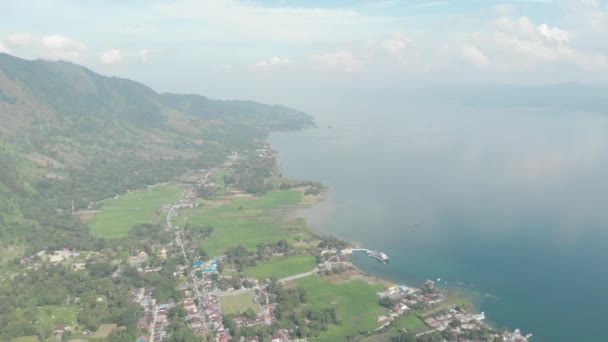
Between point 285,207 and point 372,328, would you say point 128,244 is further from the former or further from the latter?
point 372,328

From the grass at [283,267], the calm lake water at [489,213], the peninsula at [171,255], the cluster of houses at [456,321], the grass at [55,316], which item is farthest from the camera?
the grass at [283,267]

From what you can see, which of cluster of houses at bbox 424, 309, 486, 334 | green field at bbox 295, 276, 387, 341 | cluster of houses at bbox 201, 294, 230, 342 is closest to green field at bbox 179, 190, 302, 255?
cluster of houses at bbox 201, 294, 230, 342

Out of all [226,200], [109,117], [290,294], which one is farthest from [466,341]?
[109,117]

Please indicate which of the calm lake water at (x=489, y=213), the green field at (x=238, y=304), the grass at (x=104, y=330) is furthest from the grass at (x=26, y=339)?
the calm lake water at (x=489, y=213)

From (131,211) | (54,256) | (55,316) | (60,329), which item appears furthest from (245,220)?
(60,329)

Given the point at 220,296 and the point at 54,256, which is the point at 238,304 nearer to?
the point at 220,296

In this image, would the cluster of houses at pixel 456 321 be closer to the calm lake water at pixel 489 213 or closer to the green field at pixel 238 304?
the calm lake water at pixel 489 213

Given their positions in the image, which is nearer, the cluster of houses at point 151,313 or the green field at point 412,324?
the green field at point 412,324
